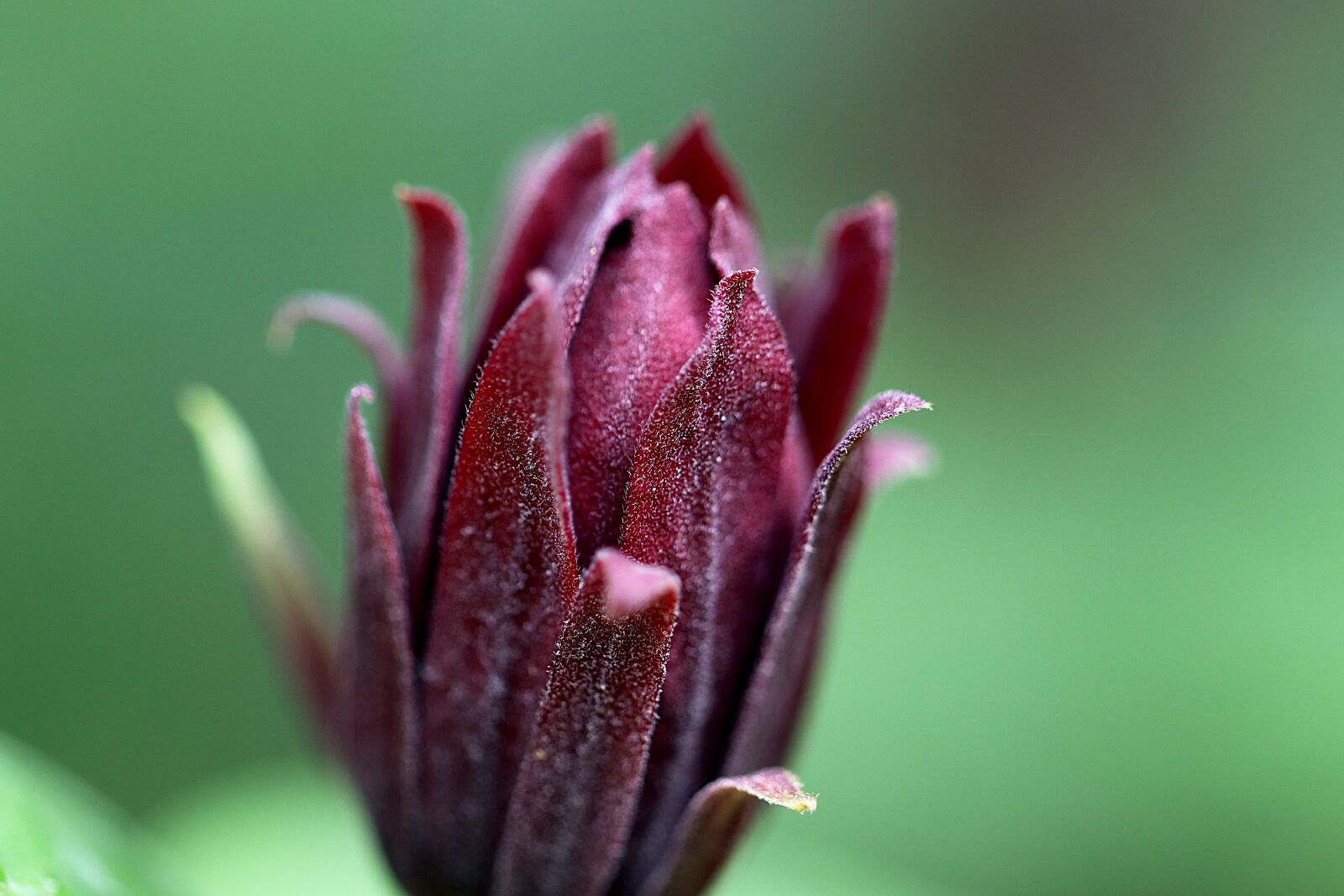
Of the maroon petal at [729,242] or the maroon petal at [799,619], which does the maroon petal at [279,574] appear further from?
the maroon petal at [729,242]

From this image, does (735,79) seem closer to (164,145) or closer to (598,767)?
(164,145)

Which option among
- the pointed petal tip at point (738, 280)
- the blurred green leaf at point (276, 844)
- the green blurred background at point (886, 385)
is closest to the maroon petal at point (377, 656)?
the pointed petal tip at point (738, 280)

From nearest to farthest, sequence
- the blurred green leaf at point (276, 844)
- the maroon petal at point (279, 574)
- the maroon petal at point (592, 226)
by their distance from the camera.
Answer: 1. the maroon petal at point (592, 226)
2. the maroon petal at point (279, 574)
3. the blurred green leaf at point (276, 844)

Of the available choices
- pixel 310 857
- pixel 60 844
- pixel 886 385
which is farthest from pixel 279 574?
pixel 886 385

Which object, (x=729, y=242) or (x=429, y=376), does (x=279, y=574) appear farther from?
(x=729, y=242)

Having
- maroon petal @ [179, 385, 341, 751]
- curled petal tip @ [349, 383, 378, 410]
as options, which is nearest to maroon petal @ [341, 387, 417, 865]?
curled petal tip @ [349, 383, 378, 410]

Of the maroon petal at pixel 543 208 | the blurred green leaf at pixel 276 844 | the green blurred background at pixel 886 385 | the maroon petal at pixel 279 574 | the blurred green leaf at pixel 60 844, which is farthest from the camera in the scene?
the green blurred background at pixel 886 385
